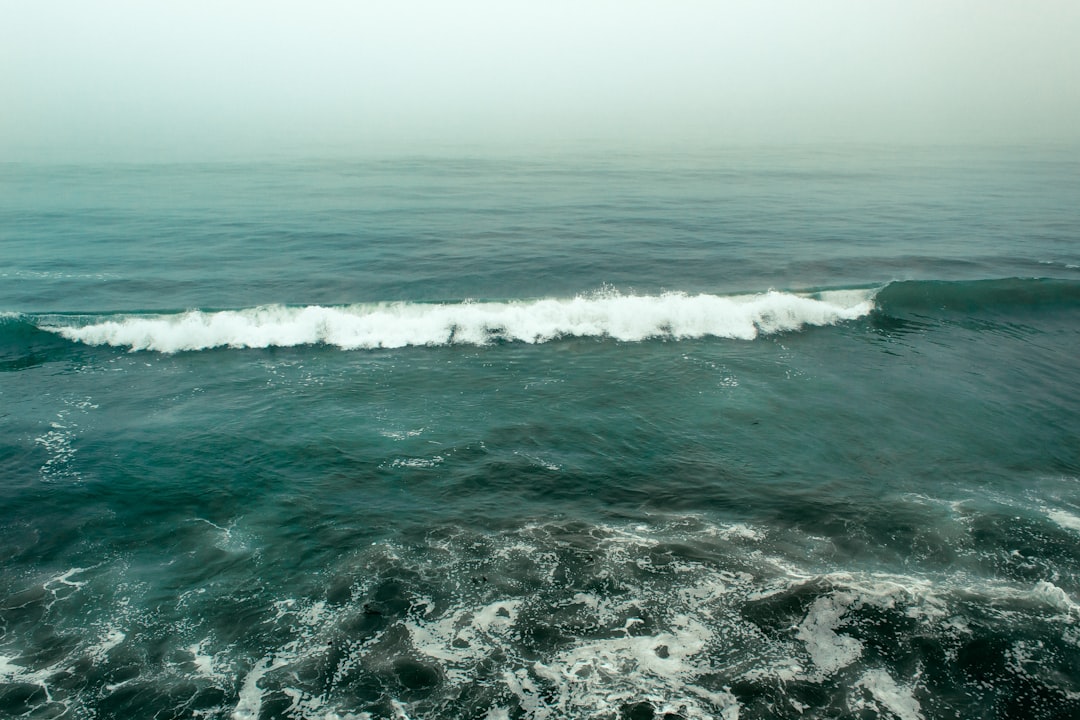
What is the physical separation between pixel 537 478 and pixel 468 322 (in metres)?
13.8

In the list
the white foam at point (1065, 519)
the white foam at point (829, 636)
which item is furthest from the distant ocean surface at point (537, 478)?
the white foam at point (1065, 519)

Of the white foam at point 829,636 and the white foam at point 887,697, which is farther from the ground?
the white foam at point 829,636

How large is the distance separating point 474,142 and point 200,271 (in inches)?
3123

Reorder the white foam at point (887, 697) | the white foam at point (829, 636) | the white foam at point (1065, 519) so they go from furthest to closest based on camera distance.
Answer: the white foam at point (1065, 519) → the white foam at point (829, 636) → the white foam at point (887, 697)

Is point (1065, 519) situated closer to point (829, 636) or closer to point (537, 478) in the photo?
point (829, 636)

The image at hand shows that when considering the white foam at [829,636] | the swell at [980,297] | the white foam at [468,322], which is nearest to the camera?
the white foam at [829,636]

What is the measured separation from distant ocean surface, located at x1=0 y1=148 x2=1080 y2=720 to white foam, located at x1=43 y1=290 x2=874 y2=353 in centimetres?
20

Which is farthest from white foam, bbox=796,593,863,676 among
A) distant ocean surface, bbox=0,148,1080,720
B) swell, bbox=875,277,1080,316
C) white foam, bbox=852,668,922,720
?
swell, bbox=875,277,1080,316

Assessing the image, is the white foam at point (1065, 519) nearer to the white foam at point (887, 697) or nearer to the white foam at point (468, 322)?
the white foam at point (887, 697)

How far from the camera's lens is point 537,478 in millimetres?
19859

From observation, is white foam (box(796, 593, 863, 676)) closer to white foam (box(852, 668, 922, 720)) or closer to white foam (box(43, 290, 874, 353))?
white foam (box(852, 668, 922, 720))

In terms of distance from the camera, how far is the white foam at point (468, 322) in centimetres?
3012

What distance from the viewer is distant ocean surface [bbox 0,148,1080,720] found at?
43.1ft

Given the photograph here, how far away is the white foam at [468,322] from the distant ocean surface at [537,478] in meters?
0.20
